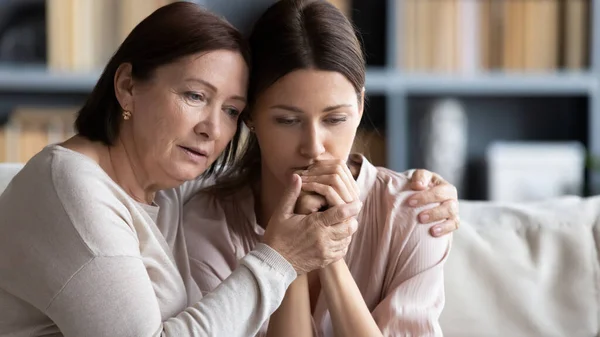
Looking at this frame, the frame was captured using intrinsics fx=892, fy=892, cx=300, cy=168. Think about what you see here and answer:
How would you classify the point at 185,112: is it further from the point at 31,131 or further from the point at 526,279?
the point at 31,131

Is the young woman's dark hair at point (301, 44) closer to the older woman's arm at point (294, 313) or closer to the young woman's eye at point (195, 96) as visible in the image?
the young woman's eye at point (195, 96)

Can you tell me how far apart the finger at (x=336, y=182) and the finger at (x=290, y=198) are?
26 mm

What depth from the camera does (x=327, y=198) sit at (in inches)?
58.1

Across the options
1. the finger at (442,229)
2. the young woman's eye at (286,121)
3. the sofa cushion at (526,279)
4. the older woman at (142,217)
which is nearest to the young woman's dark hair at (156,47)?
the older woman at (142,217)

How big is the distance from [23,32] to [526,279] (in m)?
2.34

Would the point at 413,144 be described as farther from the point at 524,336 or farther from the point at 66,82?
the point at 524,336

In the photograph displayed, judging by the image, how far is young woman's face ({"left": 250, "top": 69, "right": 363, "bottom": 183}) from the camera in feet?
5.03

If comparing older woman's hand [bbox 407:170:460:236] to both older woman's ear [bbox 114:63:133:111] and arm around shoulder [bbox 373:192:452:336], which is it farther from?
older woman's ear [bbox 114:63:133:111]

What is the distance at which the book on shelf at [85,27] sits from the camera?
328 centimetres

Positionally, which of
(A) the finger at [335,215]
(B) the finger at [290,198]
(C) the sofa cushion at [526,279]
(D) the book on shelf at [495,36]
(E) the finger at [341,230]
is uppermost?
(D) the book on shelf at [495,36]

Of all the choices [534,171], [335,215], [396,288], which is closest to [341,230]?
[335,215]

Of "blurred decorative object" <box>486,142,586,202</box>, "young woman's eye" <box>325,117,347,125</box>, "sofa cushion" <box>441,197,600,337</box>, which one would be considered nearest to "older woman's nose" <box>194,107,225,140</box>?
"young woman's eye" <box>325,117,347,125</box>

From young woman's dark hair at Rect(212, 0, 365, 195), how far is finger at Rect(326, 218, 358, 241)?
0.27 meters

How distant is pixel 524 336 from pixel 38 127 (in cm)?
218
